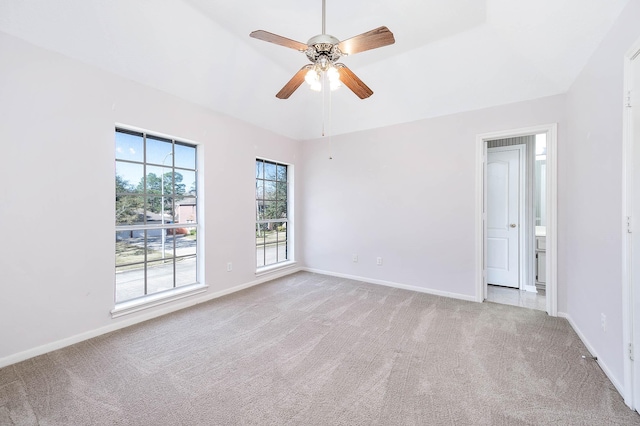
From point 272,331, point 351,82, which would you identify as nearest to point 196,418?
point 272,331

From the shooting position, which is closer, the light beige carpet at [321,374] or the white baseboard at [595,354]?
the light beige carpet at [321,374]

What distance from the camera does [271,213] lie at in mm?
4812

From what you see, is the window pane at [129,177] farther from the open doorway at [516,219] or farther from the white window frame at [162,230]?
the open doorway at [516,219]

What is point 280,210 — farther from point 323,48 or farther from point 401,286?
point 323,48

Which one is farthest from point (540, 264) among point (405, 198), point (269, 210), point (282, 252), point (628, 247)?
point (269, 210)

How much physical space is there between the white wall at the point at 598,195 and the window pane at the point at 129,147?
432 cm

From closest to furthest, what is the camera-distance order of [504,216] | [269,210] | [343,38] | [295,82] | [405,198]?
[295,82] < [343,38] < [405,198] < [504,216] < [269,210]

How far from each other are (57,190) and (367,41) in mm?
2942

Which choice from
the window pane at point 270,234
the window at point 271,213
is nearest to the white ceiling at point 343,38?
the window at point 271,213

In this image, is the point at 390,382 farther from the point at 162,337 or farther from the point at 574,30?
the point at 574,30

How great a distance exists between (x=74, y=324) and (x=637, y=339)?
4358mm

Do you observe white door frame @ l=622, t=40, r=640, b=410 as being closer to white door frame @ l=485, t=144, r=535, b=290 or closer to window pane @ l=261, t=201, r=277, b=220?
white door frame @ l=485, t=144, r=535, b=290

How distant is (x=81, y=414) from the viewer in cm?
161

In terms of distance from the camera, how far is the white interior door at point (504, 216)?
417 centimetres
